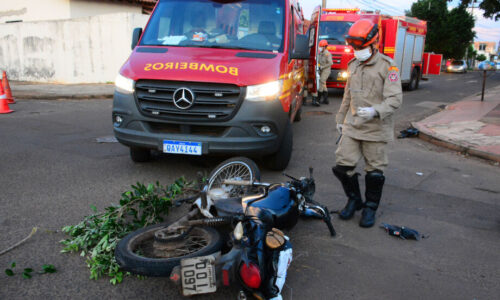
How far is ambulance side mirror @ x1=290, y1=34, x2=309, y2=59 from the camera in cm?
587

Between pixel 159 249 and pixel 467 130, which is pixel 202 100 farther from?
pixel 467 130

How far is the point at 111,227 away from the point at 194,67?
2196 mm

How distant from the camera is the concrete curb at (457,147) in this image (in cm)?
689

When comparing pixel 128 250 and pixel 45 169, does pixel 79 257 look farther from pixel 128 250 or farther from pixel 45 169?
pixel 45 169

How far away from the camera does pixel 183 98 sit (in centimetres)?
482

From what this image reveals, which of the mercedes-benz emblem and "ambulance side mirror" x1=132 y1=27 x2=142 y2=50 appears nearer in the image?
the mercedes-benz emblem

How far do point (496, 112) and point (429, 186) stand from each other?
25.7ft

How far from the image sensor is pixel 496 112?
38.2ft

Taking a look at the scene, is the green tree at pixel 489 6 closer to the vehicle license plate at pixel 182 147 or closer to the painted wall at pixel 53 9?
the painted wall at pixel 53 9

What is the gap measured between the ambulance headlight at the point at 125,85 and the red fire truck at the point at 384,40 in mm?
10049

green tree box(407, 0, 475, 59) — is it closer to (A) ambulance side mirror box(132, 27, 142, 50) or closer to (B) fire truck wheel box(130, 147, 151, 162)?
(A) ambulance side mirror box(132, 27, 142, 50)

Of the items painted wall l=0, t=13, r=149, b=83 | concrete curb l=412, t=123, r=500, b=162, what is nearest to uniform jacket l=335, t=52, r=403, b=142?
concrete curb l=412, t=123, r=500, b=162

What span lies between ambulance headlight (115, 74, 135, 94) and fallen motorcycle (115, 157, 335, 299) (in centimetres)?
201

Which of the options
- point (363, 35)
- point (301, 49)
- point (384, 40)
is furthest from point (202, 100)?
point (384, 40)
